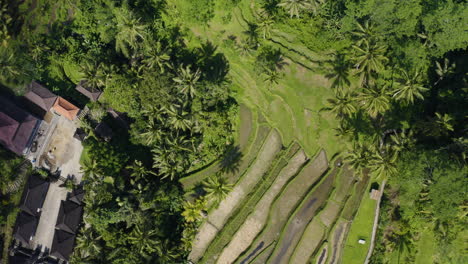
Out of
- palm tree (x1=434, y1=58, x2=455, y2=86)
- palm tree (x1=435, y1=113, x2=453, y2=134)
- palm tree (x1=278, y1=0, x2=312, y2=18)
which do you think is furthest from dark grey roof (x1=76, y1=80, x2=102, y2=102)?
palm tree (x1=434, y1=58, x2=455, y2=86)

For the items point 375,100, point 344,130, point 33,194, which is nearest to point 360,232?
point 344,130

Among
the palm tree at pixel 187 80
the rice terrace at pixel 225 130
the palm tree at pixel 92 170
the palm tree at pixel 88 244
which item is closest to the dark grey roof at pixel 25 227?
the rice terrace at pixel 225 130

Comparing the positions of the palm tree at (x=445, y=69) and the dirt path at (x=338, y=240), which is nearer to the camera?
the palm tree at (x=445, y=69)

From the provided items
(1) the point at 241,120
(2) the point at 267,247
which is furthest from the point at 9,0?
(2) the point at 267,247

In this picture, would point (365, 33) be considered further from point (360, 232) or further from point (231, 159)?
point (360, 232)

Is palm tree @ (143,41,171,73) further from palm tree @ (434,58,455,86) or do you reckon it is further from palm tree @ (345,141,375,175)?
palm tree @ (434,58,455,86)

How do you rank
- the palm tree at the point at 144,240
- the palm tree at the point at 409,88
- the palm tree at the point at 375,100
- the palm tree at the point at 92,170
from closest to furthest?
the palm tree at the point at 409,88, the palm tree at the point at 375,100, the palm tree at the point at 144,240, the palm tree at the point at 92,170

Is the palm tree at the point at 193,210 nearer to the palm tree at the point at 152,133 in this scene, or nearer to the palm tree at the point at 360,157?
the palm tree at the point at 152,133

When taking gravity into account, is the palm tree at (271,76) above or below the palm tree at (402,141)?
above
